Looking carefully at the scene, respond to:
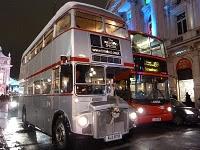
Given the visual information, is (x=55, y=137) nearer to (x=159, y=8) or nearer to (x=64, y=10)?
(x=64, y=10)

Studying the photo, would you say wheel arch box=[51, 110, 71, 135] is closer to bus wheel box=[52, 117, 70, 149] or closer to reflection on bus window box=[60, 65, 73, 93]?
bus wheel box=[52, 117, 70, 149]

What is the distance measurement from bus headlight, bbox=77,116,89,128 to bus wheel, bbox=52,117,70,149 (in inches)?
21.8

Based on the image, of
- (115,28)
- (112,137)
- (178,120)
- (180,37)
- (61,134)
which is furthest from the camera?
(180,37)

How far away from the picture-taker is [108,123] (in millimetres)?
8180

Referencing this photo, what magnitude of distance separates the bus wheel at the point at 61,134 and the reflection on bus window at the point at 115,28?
11.9 ft

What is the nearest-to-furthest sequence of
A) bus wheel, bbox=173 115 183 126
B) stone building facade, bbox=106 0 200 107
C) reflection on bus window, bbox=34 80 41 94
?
1. reflection on bus window, bbox=34 80 41 94
2. bus wheel, bbox=173 115 183 126
3. stone building facade, bbox=106 0 200 107

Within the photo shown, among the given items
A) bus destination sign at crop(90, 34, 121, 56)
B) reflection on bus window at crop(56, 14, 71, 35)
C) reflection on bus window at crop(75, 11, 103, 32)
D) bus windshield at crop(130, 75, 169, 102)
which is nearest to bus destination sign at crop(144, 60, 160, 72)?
bus windshield at crop(130, 75, 169, 102)

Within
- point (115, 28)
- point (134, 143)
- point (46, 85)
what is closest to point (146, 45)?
point (115, 28)

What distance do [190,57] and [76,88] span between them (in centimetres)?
1934

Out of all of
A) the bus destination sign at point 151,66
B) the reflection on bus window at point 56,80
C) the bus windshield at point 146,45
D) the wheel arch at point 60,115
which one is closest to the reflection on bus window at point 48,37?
the reflection on bus window at point 56,80

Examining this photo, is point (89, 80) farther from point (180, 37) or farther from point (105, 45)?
point (180, 37)

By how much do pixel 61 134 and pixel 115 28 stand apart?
14.3 feet

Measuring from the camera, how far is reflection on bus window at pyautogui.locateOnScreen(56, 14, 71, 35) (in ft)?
29.0

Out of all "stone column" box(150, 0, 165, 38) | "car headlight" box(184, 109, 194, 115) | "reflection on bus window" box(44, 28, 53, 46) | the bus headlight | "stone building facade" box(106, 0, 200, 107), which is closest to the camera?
the bus headlight
